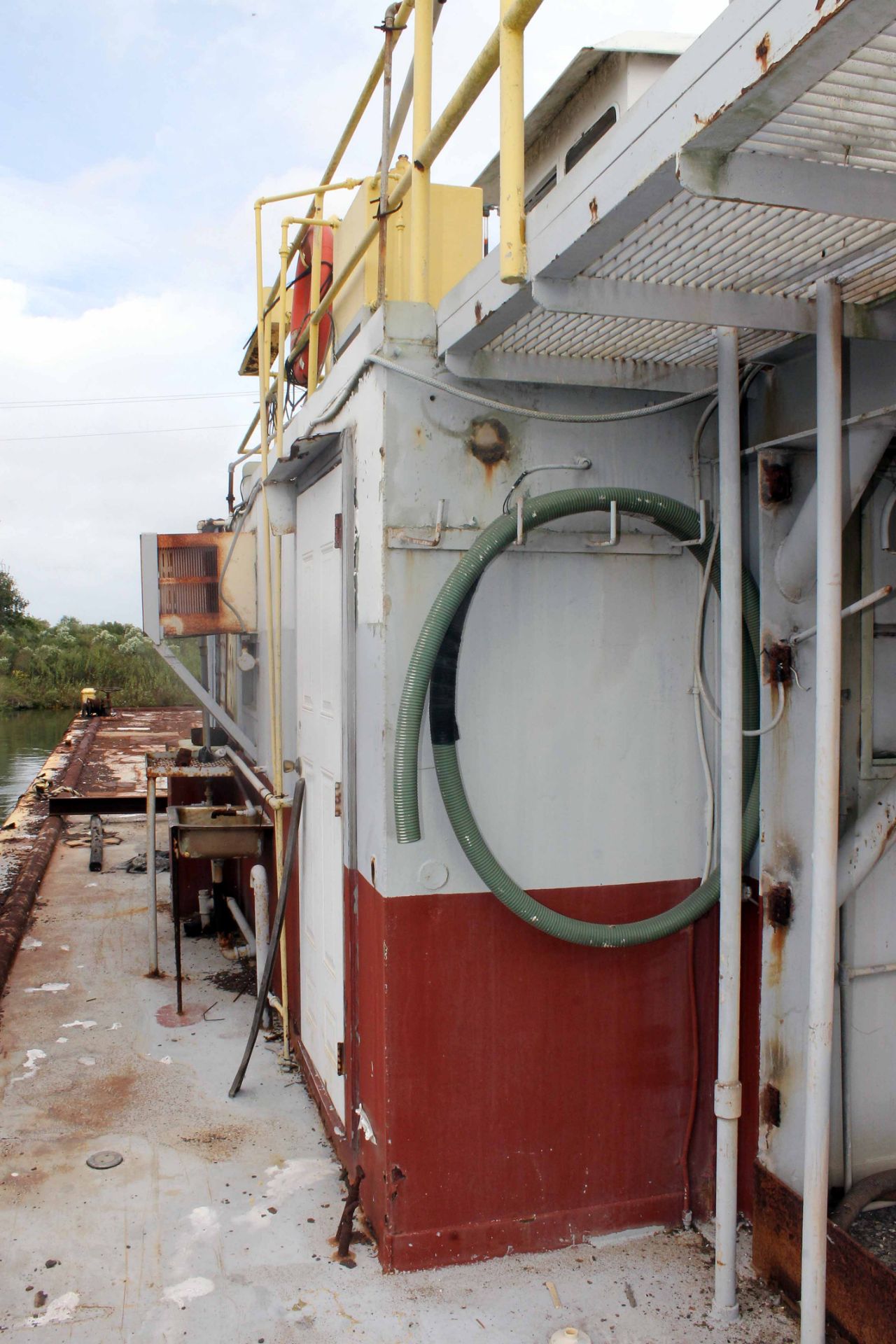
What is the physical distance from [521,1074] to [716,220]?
2.55 meters

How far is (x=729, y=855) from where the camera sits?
3012mm

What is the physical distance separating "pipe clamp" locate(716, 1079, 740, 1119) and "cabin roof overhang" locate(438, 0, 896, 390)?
211cm

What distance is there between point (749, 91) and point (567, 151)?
317cm

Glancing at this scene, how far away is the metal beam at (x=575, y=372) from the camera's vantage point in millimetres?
3133

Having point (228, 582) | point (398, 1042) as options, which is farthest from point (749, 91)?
point (228, 582)

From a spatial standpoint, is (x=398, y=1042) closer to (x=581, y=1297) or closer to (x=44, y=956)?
(x=581, y=1297)

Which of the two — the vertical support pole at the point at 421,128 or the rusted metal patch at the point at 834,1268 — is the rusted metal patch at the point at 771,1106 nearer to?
the rusted metal patch at the point at 834,1268

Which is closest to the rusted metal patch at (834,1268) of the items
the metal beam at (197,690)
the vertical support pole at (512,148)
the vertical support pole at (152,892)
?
the vertical support pole at (512,148)

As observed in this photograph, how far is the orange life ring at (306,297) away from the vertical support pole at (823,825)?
290 cm

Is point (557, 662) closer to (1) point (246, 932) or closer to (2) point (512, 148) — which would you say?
(2) point (512, 148)

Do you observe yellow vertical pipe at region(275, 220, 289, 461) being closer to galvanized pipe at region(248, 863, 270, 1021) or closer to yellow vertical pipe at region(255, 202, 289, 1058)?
yellow vertical pipe at region(255, 202, 289, 1058)

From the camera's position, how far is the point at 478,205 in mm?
3885

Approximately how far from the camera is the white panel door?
3.93 meters

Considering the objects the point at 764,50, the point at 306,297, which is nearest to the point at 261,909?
the point at 306,297
